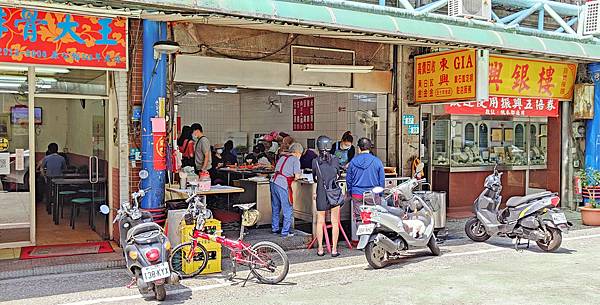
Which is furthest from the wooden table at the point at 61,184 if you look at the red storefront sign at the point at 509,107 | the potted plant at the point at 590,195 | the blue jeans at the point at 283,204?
the potted plant at the point at 590,195

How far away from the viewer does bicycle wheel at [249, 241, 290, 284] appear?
→ 725 cm

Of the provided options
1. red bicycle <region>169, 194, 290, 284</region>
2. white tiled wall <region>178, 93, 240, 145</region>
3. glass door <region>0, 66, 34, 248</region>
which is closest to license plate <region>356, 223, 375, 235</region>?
red bicycle <region>169, 194, 290, 284</region>

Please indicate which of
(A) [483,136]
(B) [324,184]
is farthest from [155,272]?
(A) [483,136]

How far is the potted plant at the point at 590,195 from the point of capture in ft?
39.1

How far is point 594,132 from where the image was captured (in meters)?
14.0

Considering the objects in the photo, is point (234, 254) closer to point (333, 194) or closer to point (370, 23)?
point (333, 194)

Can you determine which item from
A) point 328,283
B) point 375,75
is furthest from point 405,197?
point 375,75

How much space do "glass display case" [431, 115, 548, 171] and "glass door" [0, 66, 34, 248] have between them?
8.30 meters

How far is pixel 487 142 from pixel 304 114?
5.07 m

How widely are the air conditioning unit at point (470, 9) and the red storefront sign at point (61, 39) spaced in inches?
236

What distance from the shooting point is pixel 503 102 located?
1320cm

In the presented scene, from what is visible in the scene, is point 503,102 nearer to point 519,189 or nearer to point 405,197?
point 519,189

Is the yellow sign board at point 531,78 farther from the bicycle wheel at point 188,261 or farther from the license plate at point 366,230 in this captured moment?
the bicycle wheel at point 188,261

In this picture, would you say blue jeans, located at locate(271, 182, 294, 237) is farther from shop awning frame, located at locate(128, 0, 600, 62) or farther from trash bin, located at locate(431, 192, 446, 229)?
shop awning frame, located at locate(128, 0, 600, 62)
